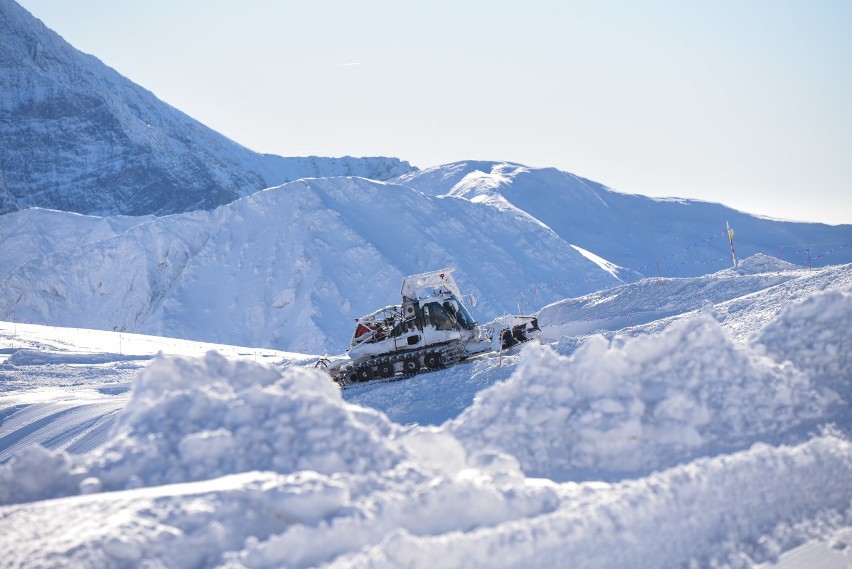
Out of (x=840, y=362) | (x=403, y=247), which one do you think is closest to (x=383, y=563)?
(x=840, y=362)

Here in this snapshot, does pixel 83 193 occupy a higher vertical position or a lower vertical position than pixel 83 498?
higher

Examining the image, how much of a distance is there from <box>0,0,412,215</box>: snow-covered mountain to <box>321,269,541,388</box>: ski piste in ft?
201

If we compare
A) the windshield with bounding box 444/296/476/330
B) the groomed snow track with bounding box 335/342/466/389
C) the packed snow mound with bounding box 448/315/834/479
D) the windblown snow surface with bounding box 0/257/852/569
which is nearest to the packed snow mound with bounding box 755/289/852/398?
the windblown snow surface with bounding box 0/257/852/569

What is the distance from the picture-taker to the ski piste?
19266 mm

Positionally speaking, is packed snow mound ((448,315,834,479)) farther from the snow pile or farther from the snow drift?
the snow pile

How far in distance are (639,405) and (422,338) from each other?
1066cm

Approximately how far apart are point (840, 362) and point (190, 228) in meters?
36.6

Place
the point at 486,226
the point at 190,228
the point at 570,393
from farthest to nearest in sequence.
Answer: the point at 486,226, the point at 190,228, the point at 570,393

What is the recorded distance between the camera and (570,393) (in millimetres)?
9273

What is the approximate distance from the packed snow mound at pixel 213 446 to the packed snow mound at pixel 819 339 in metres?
4.48

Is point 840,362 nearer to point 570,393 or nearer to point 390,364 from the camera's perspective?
point 570,393

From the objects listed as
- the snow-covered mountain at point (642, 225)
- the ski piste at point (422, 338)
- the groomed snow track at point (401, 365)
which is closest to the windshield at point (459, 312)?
the ski piste at point (422, 338)

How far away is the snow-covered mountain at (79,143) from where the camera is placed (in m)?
77.4

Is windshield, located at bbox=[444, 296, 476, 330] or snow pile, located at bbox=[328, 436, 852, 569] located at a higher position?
windshield, located at bbox=[444, 296, 476, 330]
